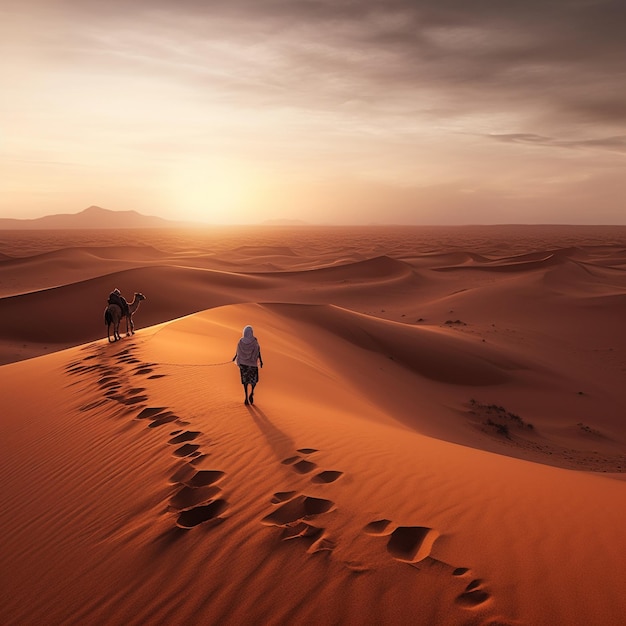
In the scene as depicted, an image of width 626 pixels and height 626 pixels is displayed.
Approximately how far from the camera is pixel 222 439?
502 cm

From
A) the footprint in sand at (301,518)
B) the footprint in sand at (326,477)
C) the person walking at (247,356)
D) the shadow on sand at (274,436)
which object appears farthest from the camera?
the person walking at (247,356)

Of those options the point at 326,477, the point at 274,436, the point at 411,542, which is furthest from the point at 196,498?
the point at 411,542

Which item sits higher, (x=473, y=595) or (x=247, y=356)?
(x=247, y=356)

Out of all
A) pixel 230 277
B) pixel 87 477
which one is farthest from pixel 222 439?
pixel 230 277

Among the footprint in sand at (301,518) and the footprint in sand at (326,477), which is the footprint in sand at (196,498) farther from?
the footprint in sand at (326,477)

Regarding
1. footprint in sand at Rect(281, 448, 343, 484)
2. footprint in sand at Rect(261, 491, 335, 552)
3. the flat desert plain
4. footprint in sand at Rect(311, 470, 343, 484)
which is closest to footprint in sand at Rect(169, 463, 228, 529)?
the flat desert plain

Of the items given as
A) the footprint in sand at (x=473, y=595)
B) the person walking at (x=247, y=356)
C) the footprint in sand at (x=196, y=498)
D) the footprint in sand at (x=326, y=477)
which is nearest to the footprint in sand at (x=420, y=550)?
the footprint in sand at (x=473, y=595)

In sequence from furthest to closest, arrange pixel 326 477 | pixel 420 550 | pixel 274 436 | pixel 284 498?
pixel 274 436, pixel 326 477, pixel 284 498, pixel 420 550

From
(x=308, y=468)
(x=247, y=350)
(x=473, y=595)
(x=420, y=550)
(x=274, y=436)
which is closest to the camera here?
(x=473, y=595)

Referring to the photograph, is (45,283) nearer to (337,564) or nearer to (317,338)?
(317,338)

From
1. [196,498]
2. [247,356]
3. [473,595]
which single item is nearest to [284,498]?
[196,498]

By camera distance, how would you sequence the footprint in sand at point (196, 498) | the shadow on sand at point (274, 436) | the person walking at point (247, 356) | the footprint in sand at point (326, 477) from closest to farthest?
1. the footprint in sand at point (196, 498)
2. the footprint in sand at point (326, 477)
3. the shadow on sand at point (274, 436)
4. the person walking at point (247, 356)

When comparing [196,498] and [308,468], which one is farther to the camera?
→ [308,468]

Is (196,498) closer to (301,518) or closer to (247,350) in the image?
(301,518)
